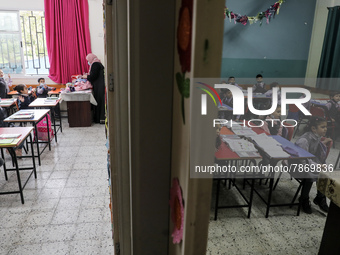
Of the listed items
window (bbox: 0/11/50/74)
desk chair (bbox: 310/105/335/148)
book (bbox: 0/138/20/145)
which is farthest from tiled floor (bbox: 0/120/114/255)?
desk chair (bbox: 310/105/335/148)

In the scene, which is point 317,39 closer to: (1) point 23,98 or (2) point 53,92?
(2) point 53,92

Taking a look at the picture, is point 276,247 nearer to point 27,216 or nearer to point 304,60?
point 27,216

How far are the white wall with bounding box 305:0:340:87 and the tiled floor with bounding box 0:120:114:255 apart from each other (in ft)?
19.5

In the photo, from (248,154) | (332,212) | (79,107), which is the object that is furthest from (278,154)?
(79,107)

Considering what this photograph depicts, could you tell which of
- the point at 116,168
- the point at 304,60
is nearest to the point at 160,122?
the point at 116,168

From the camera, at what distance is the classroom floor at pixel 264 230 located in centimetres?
238

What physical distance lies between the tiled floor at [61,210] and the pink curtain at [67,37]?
2723 mm

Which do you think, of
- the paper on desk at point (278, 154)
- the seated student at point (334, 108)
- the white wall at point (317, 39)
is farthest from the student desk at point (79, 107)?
→ the white wall at point (317, 39)

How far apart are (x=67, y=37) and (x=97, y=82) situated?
4.20 ft

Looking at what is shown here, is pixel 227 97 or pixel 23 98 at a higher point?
pixel 227 97

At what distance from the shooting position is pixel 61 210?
2.85m

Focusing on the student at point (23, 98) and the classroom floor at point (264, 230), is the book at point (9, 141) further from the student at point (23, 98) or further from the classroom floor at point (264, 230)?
the student at point (23, 98)

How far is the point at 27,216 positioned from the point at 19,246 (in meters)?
0.45

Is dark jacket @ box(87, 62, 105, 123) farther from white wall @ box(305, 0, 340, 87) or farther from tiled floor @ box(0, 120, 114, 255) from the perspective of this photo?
white wall @ box(305, 0, 340, 87)
